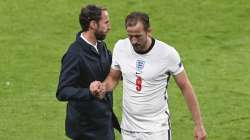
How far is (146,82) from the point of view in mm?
7090

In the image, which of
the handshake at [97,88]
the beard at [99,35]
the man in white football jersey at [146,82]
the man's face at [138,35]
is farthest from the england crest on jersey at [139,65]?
the beard at [99,35]

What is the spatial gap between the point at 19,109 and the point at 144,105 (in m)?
4.81

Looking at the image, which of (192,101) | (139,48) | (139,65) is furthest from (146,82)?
(192,101)

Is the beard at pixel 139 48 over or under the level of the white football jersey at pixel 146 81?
over

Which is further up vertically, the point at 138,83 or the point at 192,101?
the point at 138,83

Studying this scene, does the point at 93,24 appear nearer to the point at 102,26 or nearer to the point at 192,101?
the point at 102,26

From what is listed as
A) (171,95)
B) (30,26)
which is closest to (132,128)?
(171,95)

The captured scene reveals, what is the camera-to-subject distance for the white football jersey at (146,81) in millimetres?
7043

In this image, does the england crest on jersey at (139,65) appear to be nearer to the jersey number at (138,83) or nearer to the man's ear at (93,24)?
the jersey number at (138,83)

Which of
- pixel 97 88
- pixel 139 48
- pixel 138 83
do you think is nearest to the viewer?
pixel 97 88

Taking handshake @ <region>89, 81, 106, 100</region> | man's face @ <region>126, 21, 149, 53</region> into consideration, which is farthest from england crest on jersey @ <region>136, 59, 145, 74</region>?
handshake @ <region>89, 81, 106, 100</region>

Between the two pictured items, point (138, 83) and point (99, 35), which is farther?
point (99, 35)

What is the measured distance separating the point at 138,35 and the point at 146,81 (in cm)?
48

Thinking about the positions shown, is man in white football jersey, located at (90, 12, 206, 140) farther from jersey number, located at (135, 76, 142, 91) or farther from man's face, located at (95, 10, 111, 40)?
man's face, located at (95, 10, 111, 40)
